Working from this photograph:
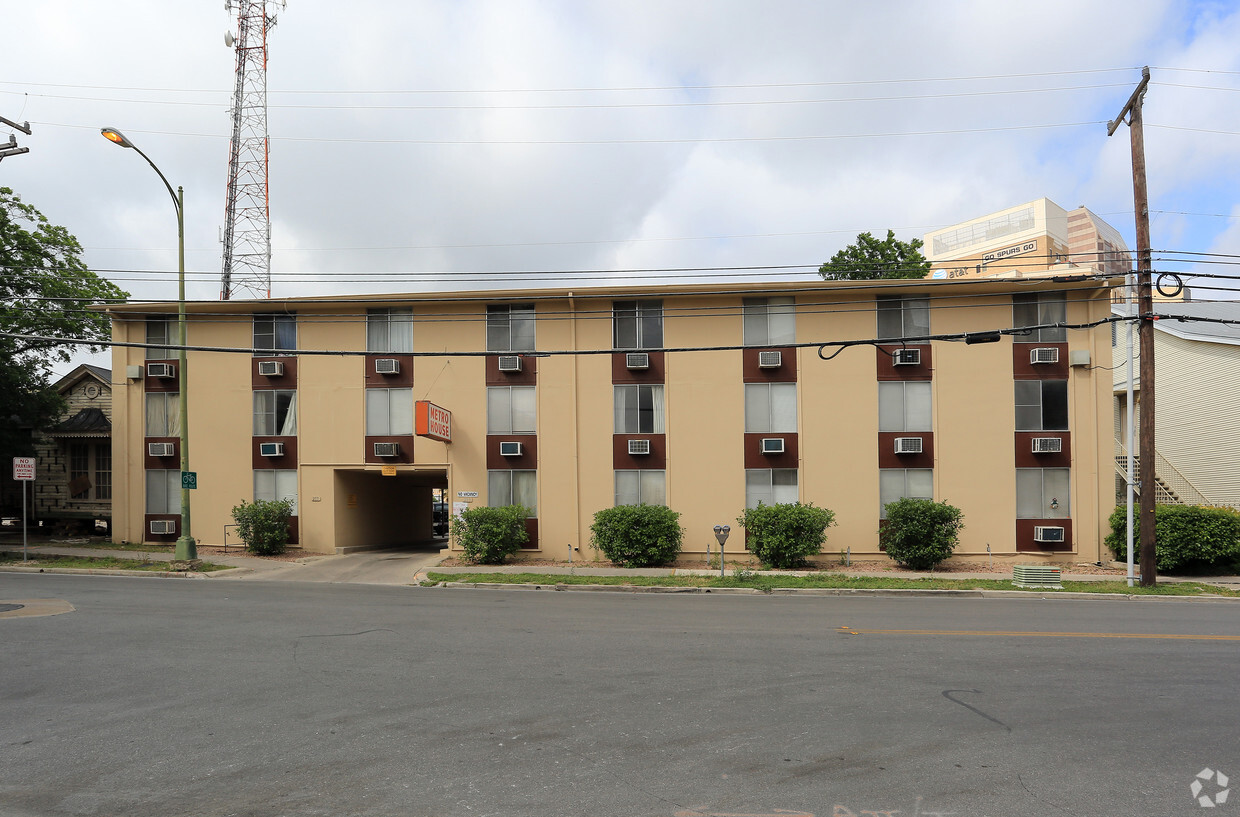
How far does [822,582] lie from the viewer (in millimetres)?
17391

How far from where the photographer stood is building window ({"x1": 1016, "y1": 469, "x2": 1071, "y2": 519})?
2205 centimetres

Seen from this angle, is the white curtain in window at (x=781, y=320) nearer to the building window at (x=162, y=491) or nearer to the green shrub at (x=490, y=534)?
the green shrub at (x=490, y=534)

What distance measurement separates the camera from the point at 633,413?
23.2 meters

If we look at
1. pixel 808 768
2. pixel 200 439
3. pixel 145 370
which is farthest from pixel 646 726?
pixel 145 370

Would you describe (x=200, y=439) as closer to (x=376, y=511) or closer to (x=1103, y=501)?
(x=376, y=511)

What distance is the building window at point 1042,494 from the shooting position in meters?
22.0

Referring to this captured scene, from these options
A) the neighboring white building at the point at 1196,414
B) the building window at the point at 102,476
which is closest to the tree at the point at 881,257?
the neighboring white building at the point at 1196,414

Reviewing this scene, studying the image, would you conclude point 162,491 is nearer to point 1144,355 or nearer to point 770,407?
point 770,407

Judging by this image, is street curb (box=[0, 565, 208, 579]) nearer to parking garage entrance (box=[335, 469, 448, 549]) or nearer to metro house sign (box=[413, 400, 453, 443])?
parking garage entrance (box=[335, 469, 448, 549])

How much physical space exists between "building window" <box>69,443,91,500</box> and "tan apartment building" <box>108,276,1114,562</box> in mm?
4656

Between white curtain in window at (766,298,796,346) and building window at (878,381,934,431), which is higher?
white curtain in window at (766,298,796,346)

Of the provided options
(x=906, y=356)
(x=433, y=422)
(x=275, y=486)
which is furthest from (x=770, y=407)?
(x=275, y=486)

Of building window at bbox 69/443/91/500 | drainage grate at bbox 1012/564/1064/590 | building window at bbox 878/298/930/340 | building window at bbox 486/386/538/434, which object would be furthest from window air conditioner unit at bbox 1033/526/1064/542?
building window at bbox 69/443/91/500

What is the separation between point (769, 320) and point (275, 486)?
1633cm
